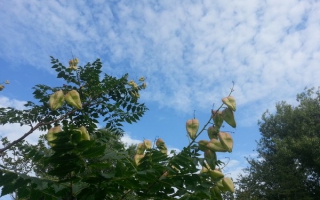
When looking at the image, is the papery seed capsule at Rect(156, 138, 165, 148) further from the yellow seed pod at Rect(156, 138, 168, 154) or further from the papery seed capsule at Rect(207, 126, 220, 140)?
the papery seed capsule at Rect(207, 126, 220, 140)

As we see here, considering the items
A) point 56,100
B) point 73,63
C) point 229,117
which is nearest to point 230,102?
point 229,117

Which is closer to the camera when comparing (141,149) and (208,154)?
(208,154)

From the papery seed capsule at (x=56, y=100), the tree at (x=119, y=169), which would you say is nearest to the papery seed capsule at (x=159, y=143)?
the tree at (x=119, y=169)

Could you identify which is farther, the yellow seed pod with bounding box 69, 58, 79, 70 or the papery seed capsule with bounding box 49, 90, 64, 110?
the yellow seed pod with bounding box 69, 58, 79, 70

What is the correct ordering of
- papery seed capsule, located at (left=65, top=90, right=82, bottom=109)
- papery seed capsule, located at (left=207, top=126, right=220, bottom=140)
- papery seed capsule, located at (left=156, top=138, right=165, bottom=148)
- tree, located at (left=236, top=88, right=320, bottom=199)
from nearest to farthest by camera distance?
1. papery seed capsule, located at (left=207, top=126, right=220, bottom=140)
2. papery seed capsule, located at (left=156, top=138, right=165, bottom=148)
3. papery seed capsule, located at (left=65, top=90, right=82, bottom=109)
4. tree, located at (left=236, top=88, right=320, bottom=199)

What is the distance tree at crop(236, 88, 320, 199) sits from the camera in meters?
19.3

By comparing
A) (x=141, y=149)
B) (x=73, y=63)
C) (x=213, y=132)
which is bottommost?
(x=141, y=149)

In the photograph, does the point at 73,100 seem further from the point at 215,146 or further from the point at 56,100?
the point at 215,146

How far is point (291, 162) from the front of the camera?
20438mm

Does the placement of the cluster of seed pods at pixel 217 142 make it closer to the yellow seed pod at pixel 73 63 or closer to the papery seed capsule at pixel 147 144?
the papery seed capsule at pixel 147 144

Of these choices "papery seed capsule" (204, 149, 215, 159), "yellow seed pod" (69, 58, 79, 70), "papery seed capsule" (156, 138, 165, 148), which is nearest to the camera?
"papery seed capsule" (204, 149, 215, 159)

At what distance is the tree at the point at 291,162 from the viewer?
63.4ft

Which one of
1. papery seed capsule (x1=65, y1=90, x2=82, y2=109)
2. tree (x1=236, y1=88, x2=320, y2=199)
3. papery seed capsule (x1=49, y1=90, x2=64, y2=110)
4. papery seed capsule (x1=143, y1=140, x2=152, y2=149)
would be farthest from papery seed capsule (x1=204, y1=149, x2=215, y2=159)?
tree (x1=236, y1=88, x2=320, y2=199)

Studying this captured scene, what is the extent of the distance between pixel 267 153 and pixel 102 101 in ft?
66.6
